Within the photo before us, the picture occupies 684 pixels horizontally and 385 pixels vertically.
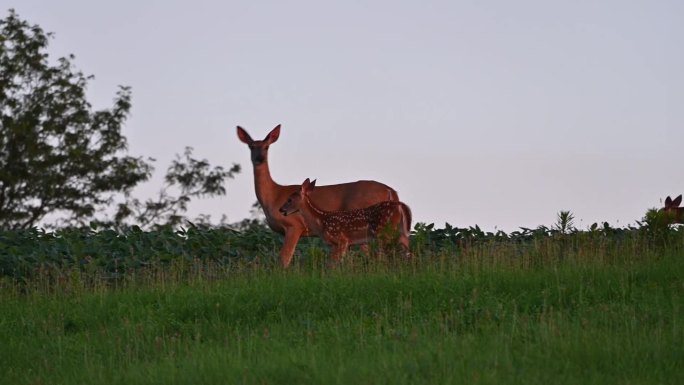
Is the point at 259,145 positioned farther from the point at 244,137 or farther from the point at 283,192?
the point at 283,192

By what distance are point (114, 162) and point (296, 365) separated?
24.9 metres

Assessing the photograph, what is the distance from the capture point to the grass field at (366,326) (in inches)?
380

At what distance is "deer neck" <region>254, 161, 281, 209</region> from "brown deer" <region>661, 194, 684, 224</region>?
20.8 feet

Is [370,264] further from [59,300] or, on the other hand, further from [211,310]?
[59,300]

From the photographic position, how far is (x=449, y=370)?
9344 mm

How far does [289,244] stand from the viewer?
18.9m

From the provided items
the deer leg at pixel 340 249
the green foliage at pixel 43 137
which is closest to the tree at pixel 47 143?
the green foliage at pixel 43 137

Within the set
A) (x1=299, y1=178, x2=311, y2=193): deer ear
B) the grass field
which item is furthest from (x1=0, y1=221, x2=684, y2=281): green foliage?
(x1=299, y1=178, x2=311, y2=193): deer ear

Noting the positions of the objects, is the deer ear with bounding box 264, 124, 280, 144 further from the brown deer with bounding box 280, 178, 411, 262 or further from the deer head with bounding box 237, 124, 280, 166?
the brown deer with bounding box 280, 178, 411, 262

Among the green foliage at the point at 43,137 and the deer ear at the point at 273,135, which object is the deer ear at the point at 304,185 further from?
the green foliage at the point at 43,137

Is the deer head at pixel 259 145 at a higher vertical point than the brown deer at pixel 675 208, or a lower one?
higher

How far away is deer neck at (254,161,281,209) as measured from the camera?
19734 millimetres

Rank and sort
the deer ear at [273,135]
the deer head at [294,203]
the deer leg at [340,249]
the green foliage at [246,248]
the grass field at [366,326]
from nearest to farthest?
the grass field at [366,326]
the green foliage at [246,248]
the deer leg at [340,249]
the deer head at [294,203]
the deer ear at [273,135]

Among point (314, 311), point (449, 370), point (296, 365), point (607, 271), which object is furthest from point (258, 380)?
point (607, 271)
